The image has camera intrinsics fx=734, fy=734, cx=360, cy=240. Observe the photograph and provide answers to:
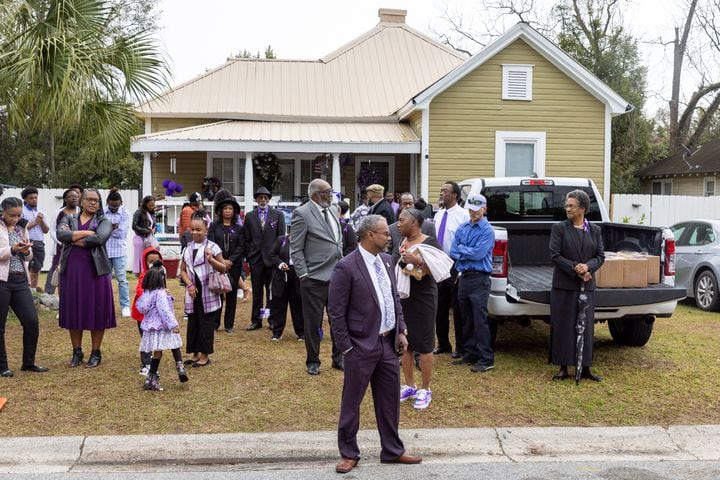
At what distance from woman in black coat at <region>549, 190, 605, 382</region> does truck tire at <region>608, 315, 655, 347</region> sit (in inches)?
65.5

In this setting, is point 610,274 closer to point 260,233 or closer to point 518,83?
point 260,233

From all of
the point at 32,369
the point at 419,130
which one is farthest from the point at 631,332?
the point at 419,130

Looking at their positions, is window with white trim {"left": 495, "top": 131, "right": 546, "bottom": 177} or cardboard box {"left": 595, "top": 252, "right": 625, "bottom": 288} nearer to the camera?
cardboard box {"left": 595, "top": 252, "right": 625, "bottom": 288}

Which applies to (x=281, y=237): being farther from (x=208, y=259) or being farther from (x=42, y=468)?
(x=42, y=468)

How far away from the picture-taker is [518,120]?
715 inches

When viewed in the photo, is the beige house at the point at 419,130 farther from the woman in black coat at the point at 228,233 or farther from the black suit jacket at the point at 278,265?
the black suit jacket at the point at 278,265

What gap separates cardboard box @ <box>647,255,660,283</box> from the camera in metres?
7.75

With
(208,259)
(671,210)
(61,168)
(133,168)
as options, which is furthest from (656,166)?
(208,259)

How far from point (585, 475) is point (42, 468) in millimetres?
3888

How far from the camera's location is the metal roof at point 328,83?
810 inches

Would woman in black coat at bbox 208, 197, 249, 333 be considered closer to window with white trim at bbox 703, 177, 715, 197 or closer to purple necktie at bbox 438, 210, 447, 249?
purple necktie at bbox 438, 210, 447, 249

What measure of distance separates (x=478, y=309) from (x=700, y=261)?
6.50 m

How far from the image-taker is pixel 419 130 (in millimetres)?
18406

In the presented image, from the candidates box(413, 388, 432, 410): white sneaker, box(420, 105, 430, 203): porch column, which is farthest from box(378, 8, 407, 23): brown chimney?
box(413, 388, 432, 410): white sneaker
